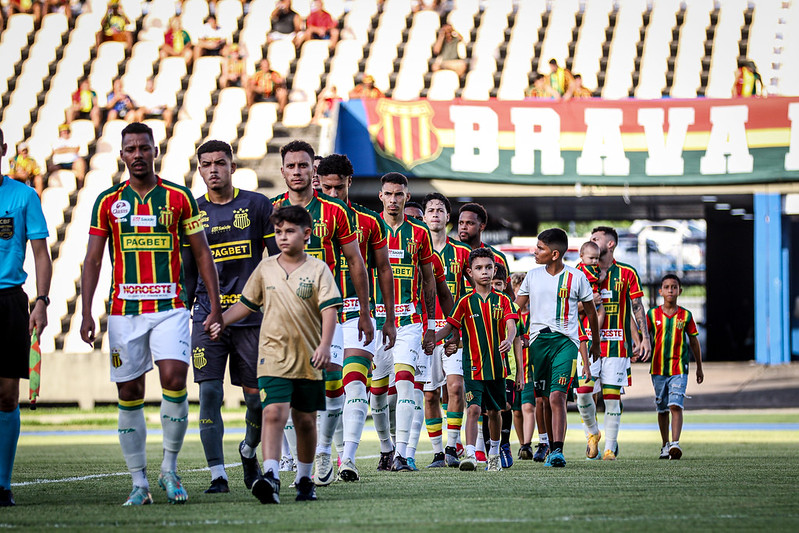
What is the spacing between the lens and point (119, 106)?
3006 cm

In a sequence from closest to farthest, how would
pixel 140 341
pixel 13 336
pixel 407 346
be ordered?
1. pixel 140 341
2. pixel 13 336
3. pixel 407 346

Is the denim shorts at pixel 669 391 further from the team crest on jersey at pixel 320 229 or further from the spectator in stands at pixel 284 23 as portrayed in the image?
the spectator in stands at pixel 284 23

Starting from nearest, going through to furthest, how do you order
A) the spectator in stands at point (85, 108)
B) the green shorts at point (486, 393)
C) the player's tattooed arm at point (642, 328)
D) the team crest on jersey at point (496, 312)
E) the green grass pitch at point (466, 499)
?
the green grass pitch at point (466, 499) < the green shorts at point (486, 393) < the team crest on jersey at point (496, 312) < the player's tattooed arm at point (642, 328) < the spectator in stands at point (85, 108)

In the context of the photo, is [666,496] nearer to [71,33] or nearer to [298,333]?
[298,333]

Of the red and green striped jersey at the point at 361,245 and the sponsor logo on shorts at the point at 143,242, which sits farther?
the red and green striped jersey at the point at 361,245

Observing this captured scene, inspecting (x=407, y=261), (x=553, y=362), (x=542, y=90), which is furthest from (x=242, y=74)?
(x=407, y=261)

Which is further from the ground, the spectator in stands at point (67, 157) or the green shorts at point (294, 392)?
the spectator in stands at point (67, 157)

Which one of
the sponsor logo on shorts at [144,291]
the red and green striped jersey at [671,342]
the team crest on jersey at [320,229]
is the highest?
the team crest on jersey at [320,229]

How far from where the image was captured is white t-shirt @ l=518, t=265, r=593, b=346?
10.7m

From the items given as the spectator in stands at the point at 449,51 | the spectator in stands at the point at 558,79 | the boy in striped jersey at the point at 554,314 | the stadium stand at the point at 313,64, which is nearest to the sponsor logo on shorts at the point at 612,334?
the boy in striped jersey at the point at 554,314

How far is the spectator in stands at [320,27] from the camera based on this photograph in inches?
1250

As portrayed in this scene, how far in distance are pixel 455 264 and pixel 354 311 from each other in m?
2.64

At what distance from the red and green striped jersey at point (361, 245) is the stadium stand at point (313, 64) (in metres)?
15.5

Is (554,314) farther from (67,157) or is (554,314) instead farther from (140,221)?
(67,157)
